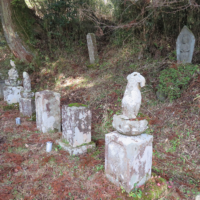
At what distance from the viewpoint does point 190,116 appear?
4203 millimetres

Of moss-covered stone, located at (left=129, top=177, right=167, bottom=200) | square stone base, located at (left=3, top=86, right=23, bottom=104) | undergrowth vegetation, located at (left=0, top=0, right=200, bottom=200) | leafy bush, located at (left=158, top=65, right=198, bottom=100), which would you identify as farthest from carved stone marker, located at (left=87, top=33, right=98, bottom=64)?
moss-covered stone, located at (left=129, top=177, right=167, bottom=200)

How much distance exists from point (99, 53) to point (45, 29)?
12.3ft

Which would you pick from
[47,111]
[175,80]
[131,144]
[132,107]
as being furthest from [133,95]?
[175,80]

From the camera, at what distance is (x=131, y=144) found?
91.5 inches

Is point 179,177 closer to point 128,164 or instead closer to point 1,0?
point 128,164

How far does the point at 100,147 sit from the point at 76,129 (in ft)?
2.51

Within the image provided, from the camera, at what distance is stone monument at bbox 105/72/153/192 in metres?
2.35

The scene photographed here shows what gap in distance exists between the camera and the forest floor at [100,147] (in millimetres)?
2680

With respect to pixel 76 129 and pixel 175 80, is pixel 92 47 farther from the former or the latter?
pixel 76 129

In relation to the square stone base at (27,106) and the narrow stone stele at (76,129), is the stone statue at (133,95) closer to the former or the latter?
the narrow stone stele at (76,129)

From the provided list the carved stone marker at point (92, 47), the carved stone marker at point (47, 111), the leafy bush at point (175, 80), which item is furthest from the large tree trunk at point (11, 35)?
the leafy bush at point (175, 80)

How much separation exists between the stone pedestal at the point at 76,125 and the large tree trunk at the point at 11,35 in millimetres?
6313

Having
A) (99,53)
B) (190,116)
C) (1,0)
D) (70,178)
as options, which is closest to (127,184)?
(70,178)

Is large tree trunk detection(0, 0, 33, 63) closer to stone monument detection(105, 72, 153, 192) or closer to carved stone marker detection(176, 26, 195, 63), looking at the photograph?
carved stone marker detection(176, 26, 195, 63)
